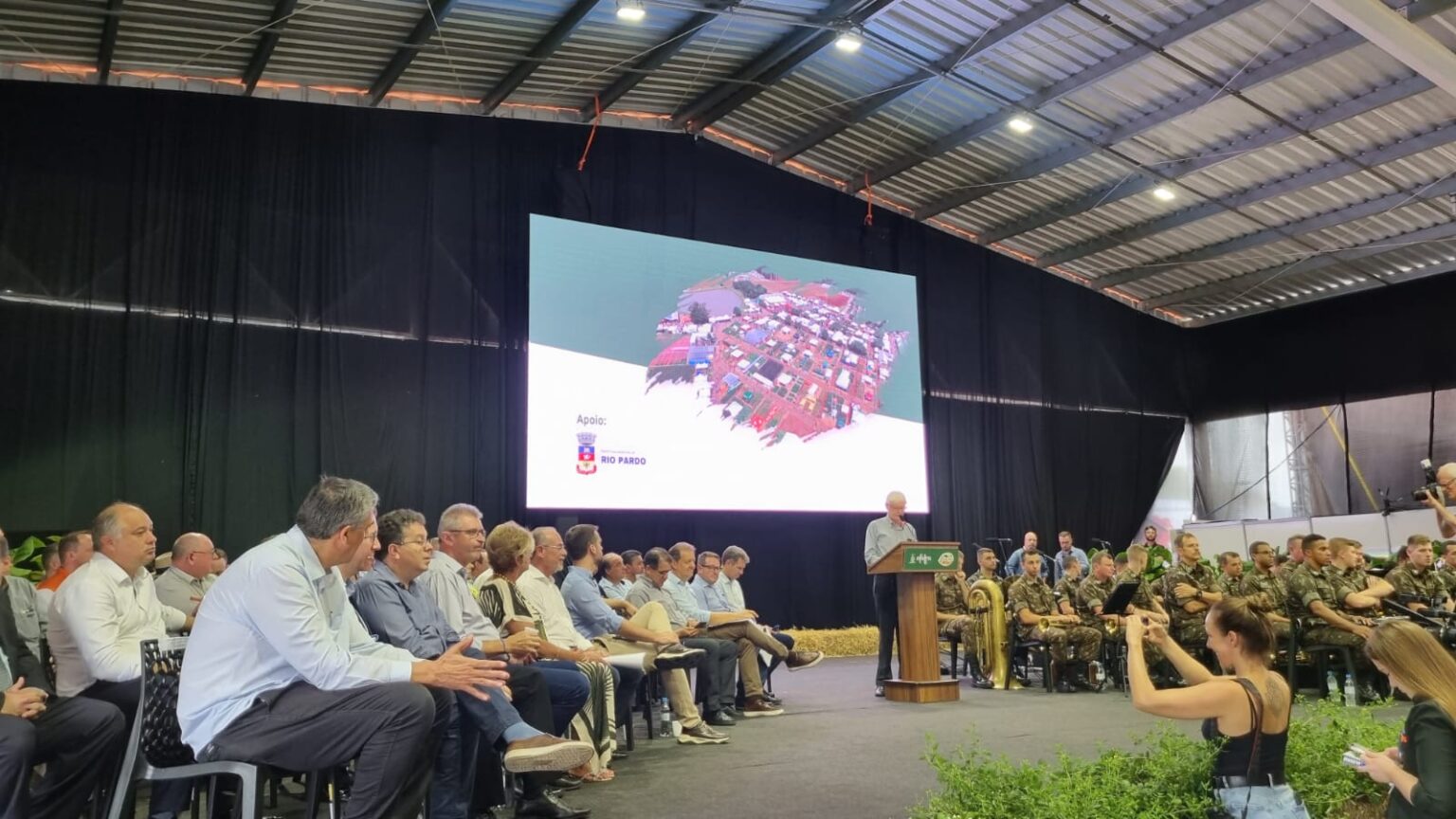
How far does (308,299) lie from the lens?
8.76m

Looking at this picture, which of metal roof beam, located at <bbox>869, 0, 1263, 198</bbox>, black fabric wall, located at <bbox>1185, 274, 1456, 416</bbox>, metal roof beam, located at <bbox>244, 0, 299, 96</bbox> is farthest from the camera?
black fabric wall, located at <bbox>1185, 274, 1456, 416</bbox>

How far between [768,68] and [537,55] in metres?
2.14

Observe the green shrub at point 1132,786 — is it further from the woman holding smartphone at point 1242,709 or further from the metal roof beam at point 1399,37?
the metal roof beam at point 1399,37

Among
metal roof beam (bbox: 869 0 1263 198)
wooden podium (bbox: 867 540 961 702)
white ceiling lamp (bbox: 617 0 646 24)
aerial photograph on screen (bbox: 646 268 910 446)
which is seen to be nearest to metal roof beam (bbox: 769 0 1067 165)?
metal roof beam (bbox: 869 0 1263 198)

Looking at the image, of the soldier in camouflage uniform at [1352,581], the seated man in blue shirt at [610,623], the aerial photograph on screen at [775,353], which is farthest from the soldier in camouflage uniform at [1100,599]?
the seated man in blue shirt at [610,623]

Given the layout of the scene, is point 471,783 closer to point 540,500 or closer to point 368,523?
point 368,523

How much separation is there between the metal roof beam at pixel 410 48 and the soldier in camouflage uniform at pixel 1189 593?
21.7ft

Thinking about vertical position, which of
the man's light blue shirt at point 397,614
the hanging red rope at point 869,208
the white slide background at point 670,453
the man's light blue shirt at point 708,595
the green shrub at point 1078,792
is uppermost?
the hanging red rope at point 869,208

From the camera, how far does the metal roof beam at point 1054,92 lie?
8391 mm

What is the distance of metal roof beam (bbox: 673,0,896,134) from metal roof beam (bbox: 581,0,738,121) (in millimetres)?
707

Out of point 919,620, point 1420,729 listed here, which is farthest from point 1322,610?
point 1420,729

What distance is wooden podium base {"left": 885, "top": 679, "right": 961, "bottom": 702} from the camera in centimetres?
716

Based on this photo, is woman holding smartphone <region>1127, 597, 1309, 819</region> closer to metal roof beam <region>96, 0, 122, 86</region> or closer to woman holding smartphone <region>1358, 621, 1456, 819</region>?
woman holding smartphone <region>1358, 621, 1456, 819</region>

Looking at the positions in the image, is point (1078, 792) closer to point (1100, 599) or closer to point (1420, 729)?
point (1420, 729)
